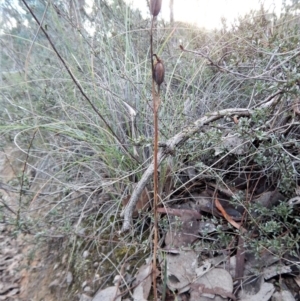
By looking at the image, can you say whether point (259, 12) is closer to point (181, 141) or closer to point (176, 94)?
point (176, 94)

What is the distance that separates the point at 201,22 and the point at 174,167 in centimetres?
99

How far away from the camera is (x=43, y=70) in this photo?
213 centimetres

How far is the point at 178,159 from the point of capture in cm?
115

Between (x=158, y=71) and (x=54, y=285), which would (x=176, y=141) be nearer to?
(x=158, y=71)

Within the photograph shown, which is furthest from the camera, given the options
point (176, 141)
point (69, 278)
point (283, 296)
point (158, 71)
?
point (69, 278)

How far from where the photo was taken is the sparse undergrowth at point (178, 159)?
0.93 metres

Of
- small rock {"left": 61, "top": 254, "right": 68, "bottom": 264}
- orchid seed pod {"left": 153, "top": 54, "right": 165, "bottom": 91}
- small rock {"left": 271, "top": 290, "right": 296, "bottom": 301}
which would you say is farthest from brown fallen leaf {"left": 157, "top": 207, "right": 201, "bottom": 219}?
orchid seed pod {"left": 153, "top": 54, "right": 165, "bottom": 91}

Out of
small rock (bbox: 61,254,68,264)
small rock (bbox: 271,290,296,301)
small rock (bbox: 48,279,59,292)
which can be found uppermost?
small rock (bbox: 271,290,296,301)

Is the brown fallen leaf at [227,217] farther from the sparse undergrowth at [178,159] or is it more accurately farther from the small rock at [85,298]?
the small rock at [85,298]

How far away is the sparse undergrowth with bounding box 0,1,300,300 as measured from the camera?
925 mm

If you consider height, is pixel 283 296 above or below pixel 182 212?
below

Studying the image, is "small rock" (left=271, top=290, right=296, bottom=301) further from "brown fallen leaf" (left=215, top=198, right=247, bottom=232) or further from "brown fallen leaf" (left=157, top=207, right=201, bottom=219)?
"brown fallen leaf" (left=157, top=207, right=201, bottom=219)

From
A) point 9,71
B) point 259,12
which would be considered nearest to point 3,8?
point 9,71

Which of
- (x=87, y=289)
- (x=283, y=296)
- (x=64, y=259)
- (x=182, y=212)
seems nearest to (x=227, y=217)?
(x=182, y=212)
